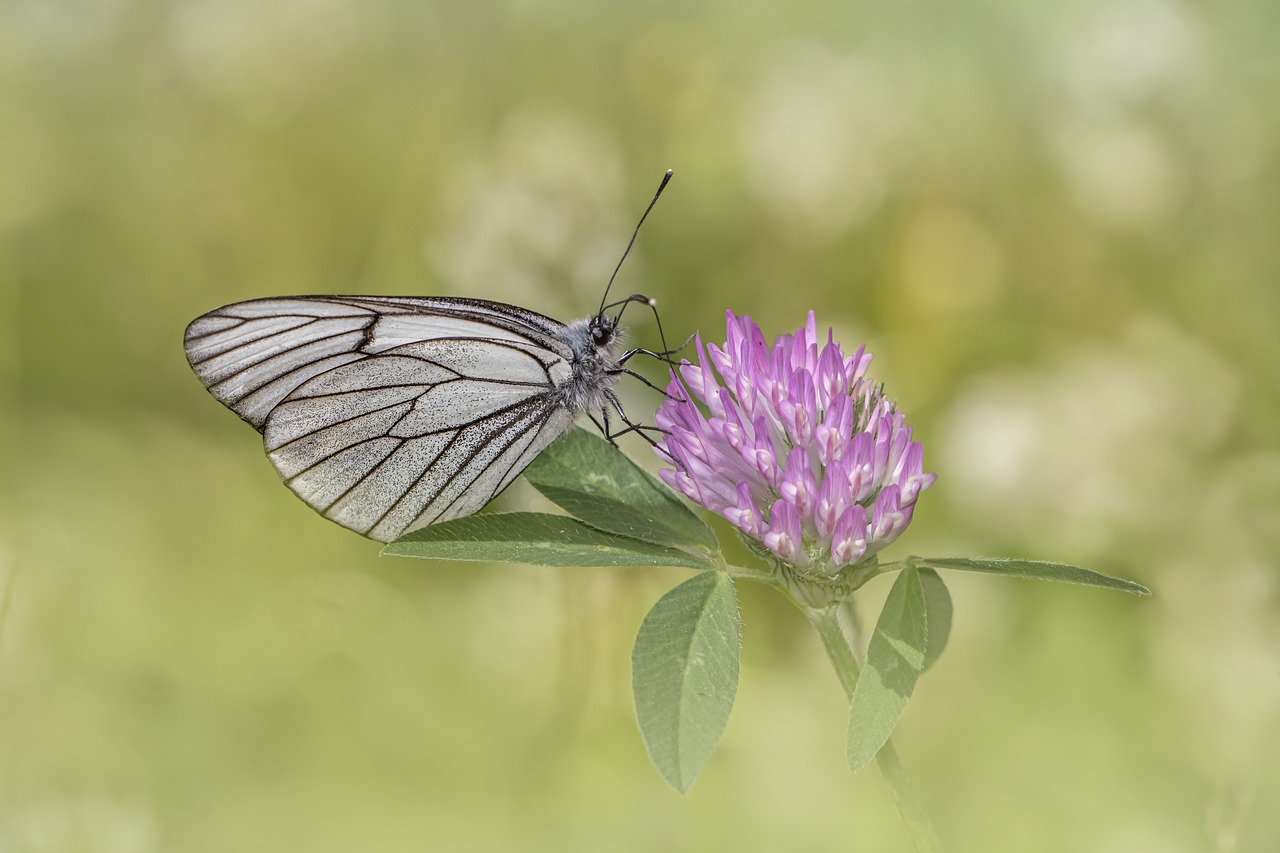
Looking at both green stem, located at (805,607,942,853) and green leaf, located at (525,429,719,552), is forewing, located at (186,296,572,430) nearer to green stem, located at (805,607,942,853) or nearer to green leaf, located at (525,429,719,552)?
green leaf, located at (525,429,719,552)

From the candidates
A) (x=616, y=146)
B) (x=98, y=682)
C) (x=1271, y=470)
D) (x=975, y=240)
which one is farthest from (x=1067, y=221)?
(x=98, y=682)

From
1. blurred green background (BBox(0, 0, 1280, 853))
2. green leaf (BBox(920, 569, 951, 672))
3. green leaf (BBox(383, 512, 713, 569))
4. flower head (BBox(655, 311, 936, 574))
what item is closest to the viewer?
flower head (BBox(655, 311, 936, 574))

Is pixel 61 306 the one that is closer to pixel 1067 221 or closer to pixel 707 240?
pixel 707 240

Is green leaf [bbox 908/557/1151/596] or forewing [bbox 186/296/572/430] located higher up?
forewing [bbox 186/296/572/430]

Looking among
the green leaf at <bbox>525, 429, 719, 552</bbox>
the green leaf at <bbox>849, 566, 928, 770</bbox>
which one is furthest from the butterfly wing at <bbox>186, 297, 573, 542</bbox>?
the green leaf at <bbox>849, 566, 928, 770</bbox>

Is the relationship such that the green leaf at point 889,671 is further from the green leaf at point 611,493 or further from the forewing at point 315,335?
the forewing at point 315,335

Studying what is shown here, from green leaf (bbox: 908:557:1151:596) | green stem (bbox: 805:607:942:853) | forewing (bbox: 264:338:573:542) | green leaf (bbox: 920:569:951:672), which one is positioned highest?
forewing (bbox: 264:338:573:542)
